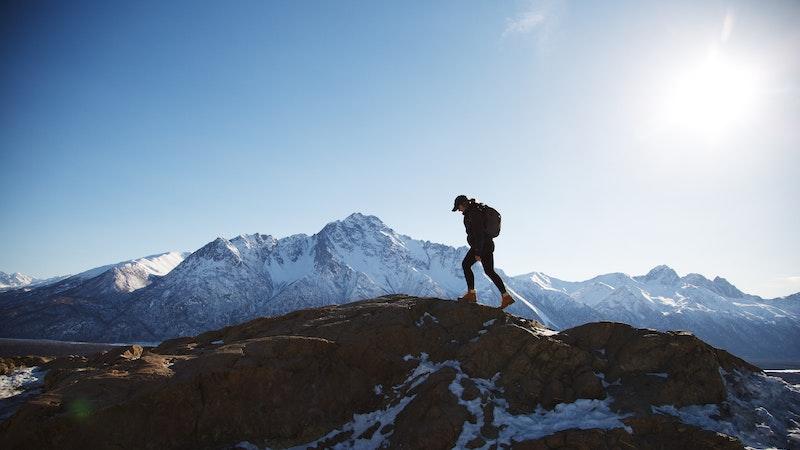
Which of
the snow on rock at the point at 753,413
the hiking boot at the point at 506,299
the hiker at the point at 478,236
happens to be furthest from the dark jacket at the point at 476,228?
the snow on rock at the point at 753,413

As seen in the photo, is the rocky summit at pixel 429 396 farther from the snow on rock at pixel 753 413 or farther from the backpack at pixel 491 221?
the backpack at pixel 491 221

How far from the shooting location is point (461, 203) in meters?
17.3

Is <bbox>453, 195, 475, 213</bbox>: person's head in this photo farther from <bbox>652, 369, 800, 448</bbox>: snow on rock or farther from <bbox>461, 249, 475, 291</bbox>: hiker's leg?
<bbox>652, 369, 800, 448</bbox>: snow on rock

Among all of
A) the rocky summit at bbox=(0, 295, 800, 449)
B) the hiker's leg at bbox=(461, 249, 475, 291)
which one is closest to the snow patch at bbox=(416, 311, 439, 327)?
the rocky summit at bbox=(0, 295, 800, 449)

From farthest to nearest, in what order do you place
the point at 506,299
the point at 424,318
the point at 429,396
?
the point at 424,318 < the point at 506,299 < the point at 429,396

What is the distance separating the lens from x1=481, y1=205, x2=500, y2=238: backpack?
55.1ft

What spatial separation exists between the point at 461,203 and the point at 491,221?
1.36m

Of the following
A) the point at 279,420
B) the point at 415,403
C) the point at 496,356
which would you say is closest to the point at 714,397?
the point at 496,356

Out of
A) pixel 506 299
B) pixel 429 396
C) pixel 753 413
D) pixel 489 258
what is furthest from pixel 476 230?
pixel 753 413

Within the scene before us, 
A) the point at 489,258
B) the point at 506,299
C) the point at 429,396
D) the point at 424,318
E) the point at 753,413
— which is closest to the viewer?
the point at 753,413

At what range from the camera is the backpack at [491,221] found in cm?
1678

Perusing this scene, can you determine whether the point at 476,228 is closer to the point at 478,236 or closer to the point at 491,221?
the point at 478,236

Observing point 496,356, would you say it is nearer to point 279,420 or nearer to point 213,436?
point 279,420

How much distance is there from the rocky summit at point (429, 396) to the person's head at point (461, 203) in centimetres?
446
